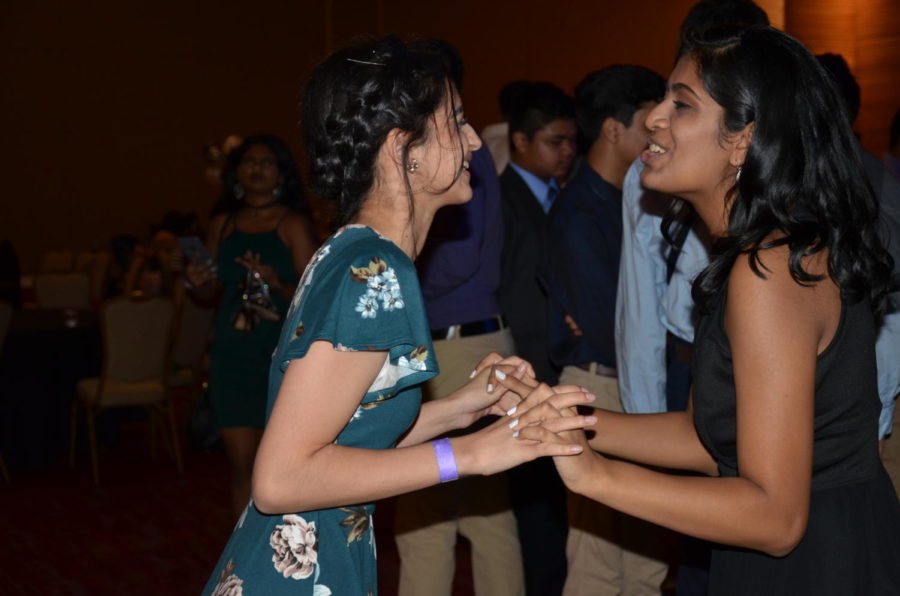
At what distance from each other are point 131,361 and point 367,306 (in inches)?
186

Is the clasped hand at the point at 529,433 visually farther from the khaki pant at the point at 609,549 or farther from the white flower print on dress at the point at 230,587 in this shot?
the khaki pant at the point at 609,549

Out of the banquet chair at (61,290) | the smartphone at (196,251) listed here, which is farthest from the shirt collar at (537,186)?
the banquet chair at (61,290)

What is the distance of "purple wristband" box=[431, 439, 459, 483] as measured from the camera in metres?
1.45

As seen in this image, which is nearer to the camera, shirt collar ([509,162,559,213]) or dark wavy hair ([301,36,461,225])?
dark wavy hair ([301,36,461,225])

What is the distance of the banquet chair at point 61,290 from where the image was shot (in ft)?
29.5

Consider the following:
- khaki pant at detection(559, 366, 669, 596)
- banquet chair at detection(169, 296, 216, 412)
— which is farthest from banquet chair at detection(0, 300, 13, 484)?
khaki pant at detection(559, 366, 669, 596)

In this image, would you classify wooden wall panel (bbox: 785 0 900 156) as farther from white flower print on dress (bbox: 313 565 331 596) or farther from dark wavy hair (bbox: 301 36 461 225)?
white flower print on dress (bbox: 313 565 331 596)

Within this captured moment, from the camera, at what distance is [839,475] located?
1511 mm

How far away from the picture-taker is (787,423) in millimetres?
1367

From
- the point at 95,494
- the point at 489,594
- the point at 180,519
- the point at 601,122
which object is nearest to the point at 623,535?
the point at 489,594

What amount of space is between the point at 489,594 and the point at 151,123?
441 inches

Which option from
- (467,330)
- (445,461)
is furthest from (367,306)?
(467,330)

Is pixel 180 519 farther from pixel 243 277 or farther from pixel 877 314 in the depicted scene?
pixel 877 314

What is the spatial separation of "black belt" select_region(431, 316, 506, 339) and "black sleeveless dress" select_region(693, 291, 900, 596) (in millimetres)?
1819
